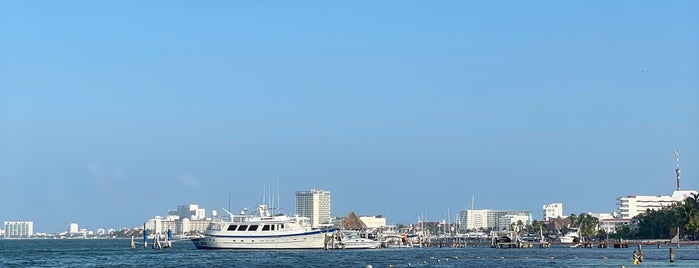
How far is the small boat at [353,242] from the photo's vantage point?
147375mm

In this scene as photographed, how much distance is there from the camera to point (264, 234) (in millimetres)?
134875

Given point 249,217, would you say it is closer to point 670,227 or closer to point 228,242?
point 228,242

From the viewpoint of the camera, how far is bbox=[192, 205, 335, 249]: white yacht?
135 metres

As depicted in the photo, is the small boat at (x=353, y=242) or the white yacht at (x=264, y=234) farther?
the small boat at (x=353, y=242)

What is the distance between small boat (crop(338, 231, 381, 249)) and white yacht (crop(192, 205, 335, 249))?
6214mm

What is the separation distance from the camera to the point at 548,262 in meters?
103

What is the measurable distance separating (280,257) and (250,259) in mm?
5403

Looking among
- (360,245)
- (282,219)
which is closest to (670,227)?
(360,245)

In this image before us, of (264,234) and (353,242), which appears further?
(353,242)

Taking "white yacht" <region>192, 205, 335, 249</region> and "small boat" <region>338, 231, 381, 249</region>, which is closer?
"white yacht" <region>192, 205, 335, 249</region>

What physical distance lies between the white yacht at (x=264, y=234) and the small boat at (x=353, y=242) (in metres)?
6.21

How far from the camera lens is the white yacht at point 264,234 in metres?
135

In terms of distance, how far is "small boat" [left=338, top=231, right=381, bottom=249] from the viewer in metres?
147

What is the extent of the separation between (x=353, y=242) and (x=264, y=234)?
18.9 metres
